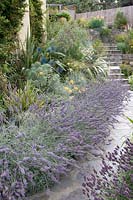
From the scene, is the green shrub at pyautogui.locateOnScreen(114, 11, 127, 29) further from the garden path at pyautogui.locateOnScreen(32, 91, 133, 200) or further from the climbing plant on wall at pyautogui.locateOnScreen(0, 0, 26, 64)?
the garden path at pyautogui.locateOnScreen(32, 91, 133, 200)

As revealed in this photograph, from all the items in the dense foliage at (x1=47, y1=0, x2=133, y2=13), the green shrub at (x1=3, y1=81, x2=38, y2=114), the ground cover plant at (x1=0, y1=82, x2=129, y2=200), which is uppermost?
the dense foliage at (x1=47, y1=0, x2=133, y2=13)

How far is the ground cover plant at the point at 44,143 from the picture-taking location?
6.42ft

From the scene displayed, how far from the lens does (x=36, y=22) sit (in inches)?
256

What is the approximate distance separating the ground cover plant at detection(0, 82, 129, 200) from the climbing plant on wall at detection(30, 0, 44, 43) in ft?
12.1

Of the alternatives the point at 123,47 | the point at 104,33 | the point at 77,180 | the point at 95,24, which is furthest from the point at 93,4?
the point at 77,180

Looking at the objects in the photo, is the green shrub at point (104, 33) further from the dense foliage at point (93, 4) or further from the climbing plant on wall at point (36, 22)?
the climbing plant on wall at point (36, 22)

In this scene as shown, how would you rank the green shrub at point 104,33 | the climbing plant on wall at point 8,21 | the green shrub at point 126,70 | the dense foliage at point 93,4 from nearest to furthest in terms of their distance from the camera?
the climbing plant on wall at point 8,21, the green shrub at point 126,70, the green shrub at point 104,33, the dense foliage at point 93,4

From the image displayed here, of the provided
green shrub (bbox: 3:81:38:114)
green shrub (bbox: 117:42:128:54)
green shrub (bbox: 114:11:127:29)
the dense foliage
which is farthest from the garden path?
the dense foliage

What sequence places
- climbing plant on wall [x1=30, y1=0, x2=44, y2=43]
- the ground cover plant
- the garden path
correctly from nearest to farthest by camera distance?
the ground cover plant → the garden path → climbing plant on wall [x1=30, y1=0, x2=44, y2=43]

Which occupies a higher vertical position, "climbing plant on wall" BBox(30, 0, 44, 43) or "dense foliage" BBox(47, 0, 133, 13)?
"dense foliage" BBox(47, 0, 133, 13)

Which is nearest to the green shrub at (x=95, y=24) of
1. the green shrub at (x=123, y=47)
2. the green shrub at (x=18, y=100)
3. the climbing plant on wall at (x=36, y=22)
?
the green shrub at (x=123, y=47)

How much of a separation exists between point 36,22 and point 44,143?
4.71m

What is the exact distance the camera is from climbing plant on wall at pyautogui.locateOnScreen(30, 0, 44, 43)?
6.38m

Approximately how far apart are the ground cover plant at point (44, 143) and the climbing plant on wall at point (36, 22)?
12.1ft
